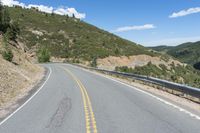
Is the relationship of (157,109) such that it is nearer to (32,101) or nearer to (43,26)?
(32,101)

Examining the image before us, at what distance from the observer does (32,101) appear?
56.7 feet

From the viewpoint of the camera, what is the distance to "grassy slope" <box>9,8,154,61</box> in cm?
10269

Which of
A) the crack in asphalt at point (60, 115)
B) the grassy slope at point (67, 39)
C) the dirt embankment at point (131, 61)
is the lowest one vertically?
the crack in asphalt at point (60, 115)

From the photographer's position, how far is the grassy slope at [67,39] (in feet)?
337

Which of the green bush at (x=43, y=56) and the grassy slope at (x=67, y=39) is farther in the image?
the grassy slope at (x=67, y=39)

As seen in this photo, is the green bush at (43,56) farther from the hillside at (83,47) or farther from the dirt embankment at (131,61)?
the dirt embankment at (131,61)

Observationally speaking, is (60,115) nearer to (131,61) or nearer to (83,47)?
(131,61)

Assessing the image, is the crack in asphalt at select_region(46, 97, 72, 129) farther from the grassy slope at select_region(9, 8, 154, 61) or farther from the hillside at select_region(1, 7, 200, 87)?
the grassy slope at select_region(9, 8, 154, 61)

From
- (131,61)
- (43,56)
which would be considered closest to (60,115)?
(43,56)

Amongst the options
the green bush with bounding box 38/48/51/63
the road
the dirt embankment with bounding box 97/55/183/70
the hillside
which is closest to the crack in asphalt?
the road

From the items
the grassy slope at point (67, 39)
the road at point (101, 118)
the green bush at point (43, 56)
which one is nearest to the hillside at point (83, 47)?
the grassy slope at point (67, 39)

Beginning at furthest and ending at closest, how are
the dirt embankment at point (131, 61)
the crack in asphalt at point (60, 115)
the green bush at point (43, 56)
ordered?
the dirt embankment at point (131, 61)
the green bush at point (43, 56)
the crack in asphalt at point (60, 115)

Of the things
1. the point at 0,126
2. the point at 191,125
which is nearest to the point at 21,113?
the point at 0,126

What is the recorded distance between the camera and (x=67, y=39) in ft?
377
